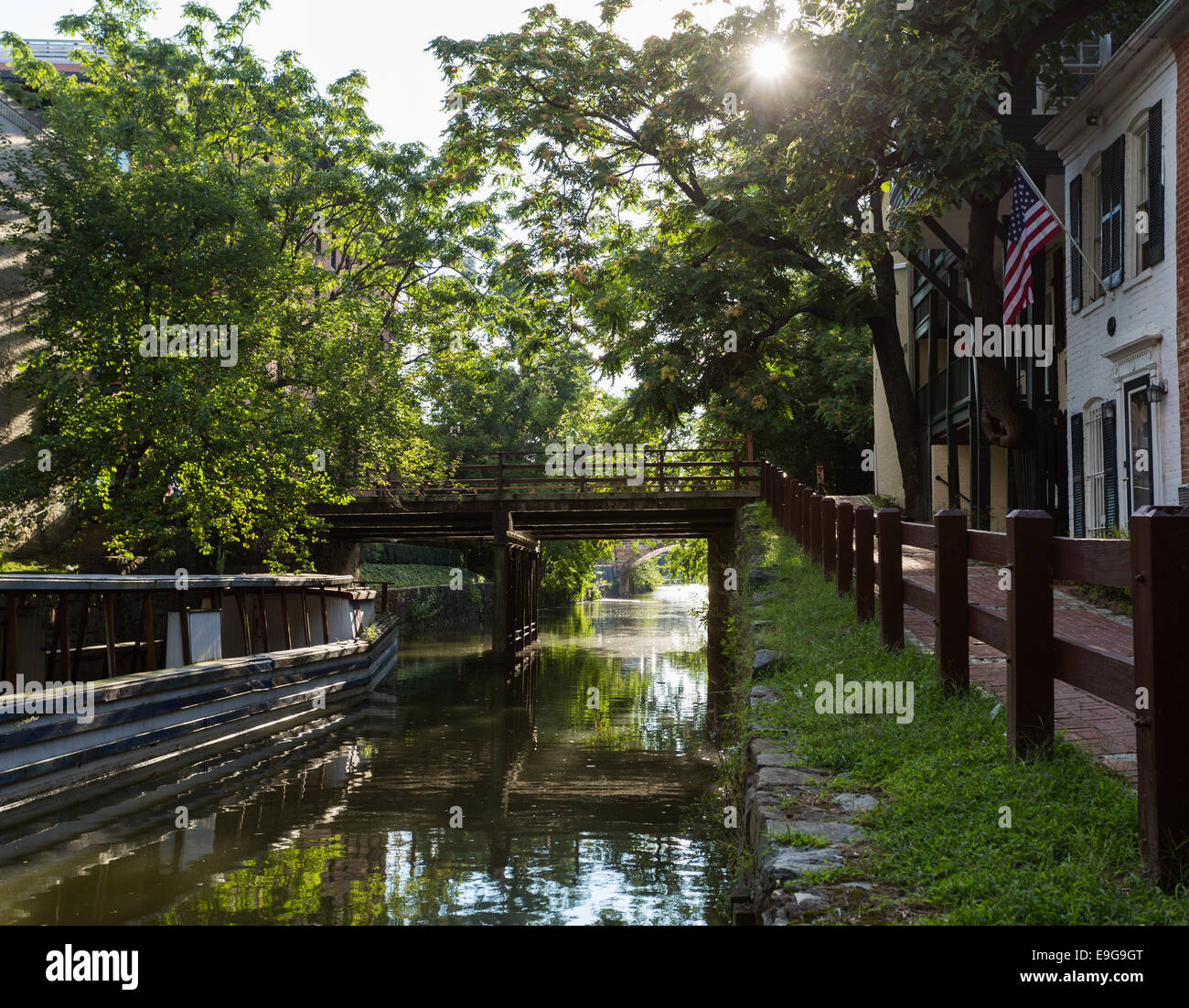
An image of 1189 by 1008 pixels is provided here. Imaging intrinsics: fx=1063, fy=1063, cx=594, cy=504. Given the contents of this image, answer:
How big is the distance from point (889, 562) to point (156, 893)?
5593mm

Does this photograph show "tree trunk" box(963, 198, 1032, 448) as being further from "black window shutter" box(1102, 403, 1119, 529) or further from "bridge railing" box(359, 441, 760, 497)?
"bridge railing" box(359, 441, 760, 497)

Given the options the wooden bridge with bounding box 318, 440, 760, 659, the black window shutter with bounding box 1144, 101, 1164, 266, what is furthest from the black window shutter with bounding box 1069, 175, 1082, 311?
the wooden bridge with bounding box 318, 440, 760, 659

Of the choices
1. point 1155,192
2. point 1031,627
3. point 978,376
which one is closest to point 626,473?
point 978,376

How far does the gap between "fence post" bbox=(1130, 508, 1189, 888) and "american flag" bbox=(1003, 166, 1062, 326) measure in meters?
10.8

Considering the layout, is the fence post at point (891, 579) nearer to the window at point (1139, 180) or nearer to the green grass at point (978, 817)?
the green grass at point (978, 817)

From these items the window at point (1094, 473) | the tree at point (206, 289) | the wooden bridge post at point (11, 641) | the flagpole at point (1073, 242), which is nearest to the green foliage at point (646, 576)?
the tree at point (206, 289)

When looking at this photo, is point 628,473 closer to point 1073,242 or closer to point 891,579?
point 1073,242

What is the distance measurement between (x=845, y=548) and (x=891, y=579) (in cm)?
348

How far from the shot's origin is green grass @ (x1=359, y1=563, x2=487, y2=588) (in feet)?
137

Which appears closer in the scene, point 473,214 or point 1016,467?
point 1016,467

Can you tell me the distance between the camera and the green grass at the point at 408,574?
1642 inches
